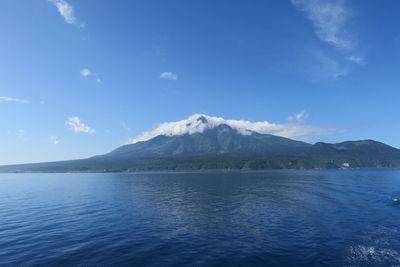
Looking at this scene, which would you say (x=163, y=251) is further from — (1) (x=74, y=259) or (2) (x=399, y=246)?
(2) (x=399, y=246)

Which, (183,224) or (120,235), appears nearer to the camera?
(120,235)

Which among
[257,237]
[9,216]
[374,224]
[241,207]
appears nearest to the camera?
[257,237]

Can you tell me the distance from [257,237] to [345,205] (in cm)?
3435

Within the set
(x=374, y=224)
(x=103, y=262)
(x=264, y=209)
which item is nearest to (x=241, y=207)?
(x=264, y=209)

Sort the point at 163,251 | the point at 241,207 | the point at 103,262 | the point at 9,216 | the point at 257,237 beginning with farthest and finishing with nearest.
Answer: the point at 241,207 < the point at 9,216 < the point at 257,237 < the point at 163,251 < the point at 103,262

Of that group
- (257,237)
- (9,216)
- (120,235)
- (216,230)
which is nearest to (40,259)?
(120,235)

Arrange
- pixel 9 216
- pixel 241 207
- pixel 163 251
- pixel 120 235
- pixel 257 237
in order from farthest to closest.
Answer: pixel 241 207 < pixel 9 216 < pixel 120 235 < pixel 257 237 < pixel 163 251

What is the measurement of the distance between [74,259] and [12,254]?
8881mm

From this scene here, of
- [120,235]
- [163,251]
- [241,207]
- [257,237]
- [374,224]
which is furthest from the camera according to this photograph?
[241,207]

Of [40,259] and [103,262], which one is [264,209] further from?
[40,259]

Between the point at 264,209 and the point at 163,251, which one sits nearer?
the point at 163,251

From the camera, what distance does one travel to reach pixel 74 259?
77.4 feet

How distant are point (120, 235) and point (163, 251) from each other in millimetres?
9728

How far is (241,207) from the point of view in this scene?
49906 millimetres
